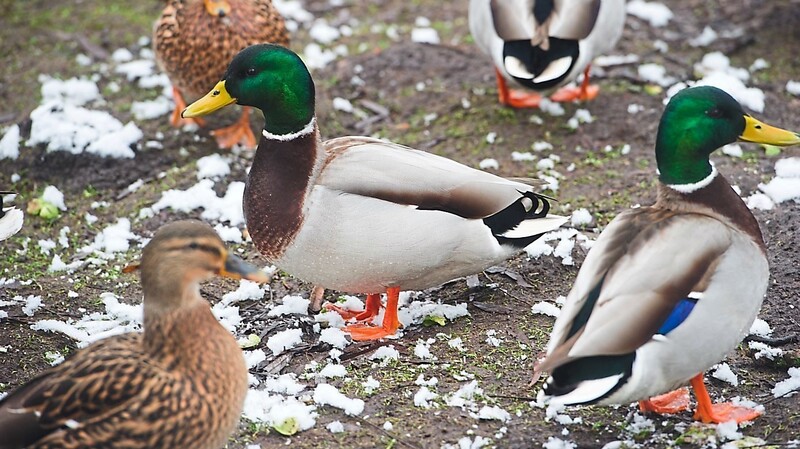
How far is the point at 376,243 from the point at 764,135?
1562 mm

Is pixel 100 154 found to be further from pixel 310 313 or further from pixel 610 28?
pixel 610 28

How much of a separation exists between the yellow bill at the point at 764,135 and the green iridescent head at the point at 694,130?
42 mm

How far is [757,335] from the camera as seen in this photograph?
13.9ft

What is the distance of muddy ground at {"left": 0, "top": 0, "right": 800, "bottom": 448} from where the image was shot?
3.76 metres

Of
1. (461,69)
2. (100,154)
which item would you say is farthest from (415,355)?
(461,69)

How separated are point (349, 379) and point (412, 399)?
0.29 m

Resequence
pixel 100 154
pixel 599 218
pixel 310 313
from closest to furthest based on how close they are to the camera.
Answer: pixel 310 313 → pixel 599 218 → pixel 100 154

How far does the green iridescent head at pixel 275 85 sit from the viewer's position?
4293mm

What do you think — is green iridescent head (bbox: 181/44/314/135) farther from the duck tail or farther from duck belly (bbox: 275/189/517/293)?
the duck tail

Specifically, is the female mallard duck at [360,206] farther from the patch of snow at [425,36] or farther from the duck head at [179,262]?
the patch of snow at [425,36]

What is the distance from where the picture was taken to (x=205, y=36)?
602 cm

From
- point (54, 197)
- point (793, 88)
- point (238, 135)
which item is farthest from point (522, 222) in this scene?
point (793, 88)

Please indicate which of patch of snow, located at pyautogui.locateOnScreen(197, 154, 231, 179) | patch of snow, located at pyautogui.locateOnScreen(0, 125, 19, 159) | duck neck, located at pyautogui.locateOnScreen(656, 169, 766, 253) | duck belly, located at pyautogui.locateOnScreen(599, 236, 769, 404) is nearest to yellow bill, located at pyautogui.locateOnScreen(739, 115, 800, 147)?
duck neck, located at pyautogui.locateOnScreen(656, 169, 766, 253)

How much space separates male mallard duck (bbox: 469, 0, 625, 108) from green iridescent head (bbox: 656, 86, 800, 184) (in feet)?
6.50
